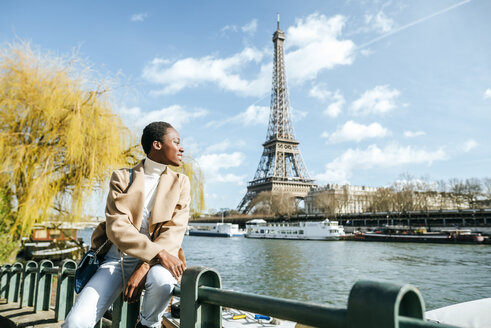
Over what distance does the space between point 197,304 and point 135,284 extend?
0.39m

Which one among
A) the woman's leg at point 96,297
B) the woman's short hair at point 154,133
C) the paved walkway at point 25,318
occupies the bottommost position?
the paved walkway at point 25,318

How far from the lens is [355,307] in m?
0.90

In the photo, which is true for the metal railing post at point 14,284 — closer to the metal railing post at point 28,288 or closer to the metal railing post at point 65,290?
the metal railing post at point 28,288

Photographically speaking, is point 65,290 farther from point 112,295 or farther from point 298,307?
point 298,307

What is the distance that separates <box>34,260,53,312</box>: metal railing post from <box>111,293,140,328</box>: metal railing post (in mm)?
2011

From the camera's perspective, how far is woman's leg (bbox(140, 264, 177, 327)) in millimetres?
1624

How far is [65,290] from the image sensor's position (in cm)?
317

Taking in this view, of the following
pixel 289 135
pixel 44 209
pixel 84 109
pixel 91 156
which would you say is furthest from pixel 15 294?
pixel 289 135

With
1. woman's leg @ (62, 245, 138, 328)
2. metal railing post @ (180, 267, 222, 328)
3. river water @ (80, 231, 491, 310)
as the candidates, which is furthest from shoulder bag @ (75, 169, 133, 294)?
river water @ (80, 231, 491, 310)

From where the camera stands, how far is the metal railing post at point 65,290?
3073mm

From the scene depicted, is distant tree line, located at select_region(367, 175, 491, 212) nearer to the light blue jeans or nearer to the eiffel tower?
the eiffel tower

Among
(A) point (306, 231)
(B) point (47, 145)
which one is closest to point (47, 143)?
(B) point (47, 145)

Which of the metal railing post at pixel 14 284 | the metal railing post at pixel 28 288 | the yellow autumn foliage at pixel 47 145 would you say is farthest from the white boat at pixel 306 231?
the metal railing post at pixel 28 288

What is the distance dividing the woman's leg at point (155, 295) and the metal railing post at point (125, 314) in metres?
0.34
